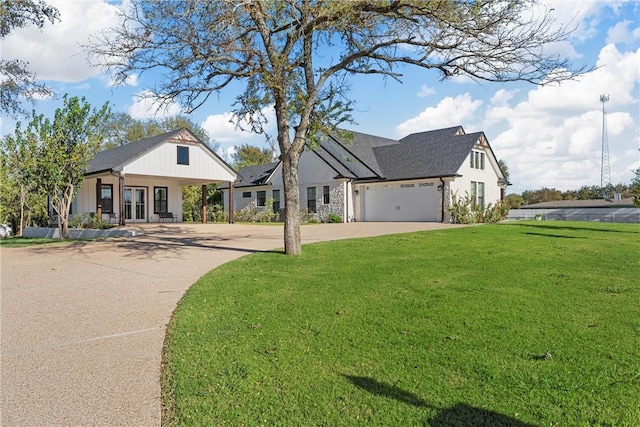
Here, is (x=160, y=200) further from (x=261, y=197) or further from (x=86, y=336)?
(x=86, y=336)

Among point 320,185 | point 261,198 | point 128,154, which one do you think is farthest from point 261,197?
point 128,154

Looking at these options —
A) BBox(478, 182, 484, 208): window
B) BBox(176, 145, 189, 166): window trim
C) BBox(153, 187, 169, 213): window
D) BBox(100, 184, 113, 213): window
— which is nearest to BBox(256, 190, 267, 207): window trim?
BBox(153, 187, 169, 213): window

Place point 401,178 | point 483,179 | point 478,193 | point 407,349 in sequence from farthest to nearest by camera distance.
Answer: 1. point 483,179
2. point 478,193
3. point 401,178
4. point 407,349

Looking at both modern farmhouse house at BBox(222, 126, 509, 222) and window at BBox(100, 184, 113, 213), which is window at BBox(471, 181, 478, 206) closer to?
modern farmhouse house at BBox(222, 126, 509, 222)

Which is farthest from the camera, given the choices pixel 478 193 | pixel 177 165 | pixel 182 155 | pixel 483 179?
pixel 483 179

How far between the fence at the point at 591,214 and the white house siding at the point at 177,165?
22639 mm

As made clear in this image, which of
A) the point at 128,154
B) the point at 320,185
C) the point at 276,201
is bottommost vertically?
the point at 276,201

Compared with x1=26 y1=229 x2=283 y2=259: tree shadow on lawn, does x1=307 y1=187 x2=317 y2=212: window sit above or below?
above

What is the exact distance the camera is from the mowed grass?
3.09m

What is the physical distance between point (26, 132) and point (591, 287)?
1656cm

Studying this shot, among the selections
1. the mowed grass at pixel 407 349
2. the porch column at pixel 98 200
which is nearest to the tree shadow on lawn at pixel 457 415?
the mowed grass at pixel 407 349

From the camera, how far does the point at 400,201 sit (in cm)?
2695

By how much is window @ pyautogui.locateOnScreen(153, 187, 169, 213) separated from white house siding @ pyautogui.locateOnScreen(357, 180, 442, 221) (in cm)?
1293

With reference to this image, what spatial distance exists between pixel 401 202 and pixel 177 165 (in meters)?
13.6
